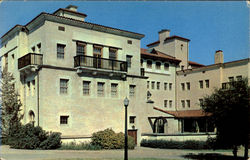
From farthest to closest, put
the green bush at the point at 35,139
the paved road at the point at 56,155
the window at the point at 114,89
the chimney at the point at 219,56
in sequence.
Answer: the chimney at the point at 219,56 < the window at the point at 114,89 < the green bush at the point at 35,139 < the paved road at the point at 56,155

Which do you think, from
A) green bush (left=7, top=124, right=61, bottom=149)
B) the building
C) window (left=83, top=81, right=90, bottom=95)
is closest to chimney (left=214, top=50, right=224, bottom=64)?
the building

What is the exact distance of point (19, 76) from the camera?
28328 mm

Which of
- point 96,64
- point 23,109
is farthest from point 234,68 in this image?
point 23,109

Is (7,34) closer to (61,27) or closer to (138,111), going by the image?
(61,27)

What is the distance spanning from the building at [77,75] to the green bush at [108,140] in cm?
125

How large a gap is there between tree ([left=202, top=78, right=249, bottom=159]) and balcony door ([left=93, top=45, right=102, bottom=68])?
1296 cm

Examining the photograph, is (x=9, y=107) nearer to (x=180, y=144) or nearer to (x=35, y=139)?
(x=35, y=139)

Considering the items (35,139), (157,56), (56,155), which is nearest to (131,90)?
(157,56)

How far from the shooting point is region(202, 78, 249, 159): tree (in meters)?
16.5

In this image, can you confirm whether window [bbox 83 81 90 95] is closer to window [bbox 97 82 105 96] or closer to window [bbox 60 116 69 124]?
window [bbox 97 82 105 96]

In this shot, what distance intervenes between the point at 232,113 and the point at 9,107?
2019 centimetres

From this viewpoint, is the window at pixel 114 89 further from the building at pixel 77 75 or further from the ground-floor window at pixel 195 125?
the ground-floor window at pixel 195 125

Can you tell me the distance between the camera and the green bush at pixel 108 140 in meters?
25.6

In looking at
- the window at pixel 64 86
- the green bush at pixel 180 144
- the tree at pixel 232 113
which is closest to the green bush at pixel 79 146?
the window at pixel 64 86
